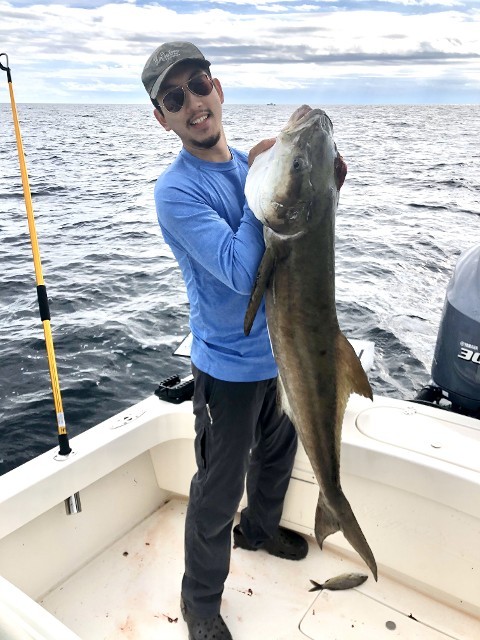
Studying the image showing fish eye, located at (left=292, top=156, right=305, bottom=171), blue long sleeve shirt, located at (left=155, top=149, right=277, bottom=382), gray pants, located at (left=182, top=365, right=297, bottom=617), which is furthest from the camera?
gray pants, located at (left=182, top=365, right=297, bottom=617)

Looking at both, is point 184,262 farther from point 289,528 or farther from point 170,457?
point 289,528

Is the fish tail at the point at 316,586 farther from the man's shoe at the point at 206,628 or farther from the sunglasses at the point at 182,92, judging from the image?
the sunglasses at the point at 182,92

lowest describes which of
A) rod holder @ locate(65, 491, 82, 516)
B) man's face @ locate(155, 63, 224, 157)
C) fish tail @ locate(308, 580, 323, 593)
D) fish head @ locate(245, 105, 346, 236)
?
fish tail @ locate(308, 580, 323, 593)

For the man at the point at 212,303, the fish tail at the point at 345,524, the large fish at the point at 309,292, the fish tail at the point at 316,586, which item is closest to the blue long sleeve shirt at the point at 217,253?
the man at the point at 212,303

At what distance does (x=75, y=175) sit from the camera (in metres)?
26.5

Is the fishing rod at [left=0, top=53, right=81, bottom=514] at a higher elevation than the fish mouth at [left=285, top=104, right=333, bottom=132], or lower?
lower

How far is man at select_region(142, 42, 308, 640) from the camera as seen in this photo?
87.8 inches

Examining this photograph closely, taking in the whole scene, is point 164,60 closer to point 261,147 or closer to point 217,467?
point 261,147

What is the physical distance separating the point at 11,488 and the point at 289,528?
1598mm

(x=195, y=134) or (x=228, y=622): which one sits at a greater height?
(x=195, y=134)

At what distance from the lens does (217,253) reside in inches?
85.6

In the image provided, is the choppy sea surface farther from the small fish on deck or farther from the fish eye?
the fish eye

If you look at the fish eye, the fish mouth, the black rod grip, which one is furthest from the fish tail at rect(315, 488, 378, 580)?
the black rod grip

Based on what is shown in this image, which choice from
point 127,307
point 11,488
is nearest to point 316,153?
point 11,488
